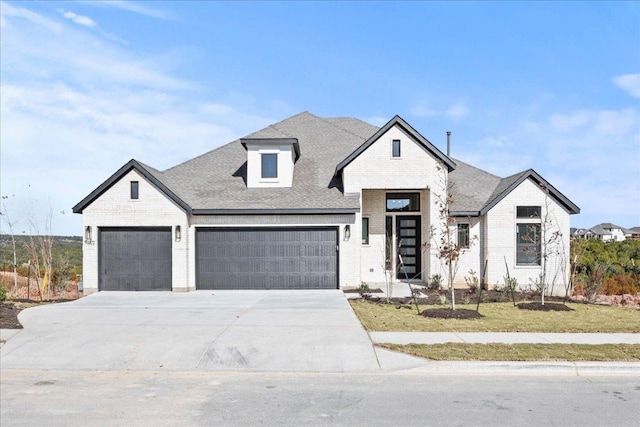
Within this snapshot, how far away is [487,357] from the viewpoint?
29.8ft

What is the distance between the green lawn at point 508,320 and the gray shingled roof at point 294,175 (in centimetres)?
632

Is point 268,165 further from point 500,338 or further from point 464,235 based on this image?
point 500,338

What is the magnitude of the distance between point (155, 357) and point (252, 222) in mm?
11085

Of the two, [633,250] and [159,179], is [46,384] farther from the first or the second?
[633,250]

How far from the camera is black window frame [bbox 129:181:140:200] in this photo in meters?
20.1

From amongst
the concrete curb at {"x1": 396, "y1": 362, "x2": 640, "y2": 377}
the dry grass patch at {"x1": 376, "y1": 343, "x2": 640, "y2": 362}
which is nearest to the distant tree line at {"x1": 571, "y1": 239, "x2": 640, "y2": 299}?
the dry grass patch at {"x1": 376, "y1": 343, "x2": 640, "y2": 362}

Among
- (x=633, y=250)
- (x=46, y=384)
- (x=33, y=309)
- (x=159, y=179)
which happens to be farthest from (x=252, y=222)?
(x=633, y=250)

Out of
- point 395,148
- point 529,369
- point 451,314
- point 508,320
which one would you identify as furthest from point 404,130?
point 529,369

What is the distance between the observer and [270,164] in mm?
22359

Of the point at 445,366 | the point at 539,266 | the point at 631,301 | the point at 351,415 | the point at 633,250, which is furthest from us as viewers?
the point at 633,250

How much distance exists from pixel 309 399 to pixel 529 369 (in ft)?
12.4

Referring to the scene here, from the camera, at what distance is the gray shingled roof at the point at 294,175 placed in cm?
2073

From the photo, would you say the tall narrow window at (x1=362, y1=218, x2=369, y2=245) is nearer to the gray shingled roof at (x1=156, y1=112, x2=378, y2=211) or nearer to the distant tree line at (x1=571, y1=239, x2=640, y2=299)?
the gray shingled roof at (x1=156, y1=112, x2=378, y2=211)

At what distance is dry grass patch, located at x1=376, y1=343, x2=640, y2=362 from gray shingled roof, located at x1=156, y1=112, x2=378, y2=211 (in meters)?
10.8
